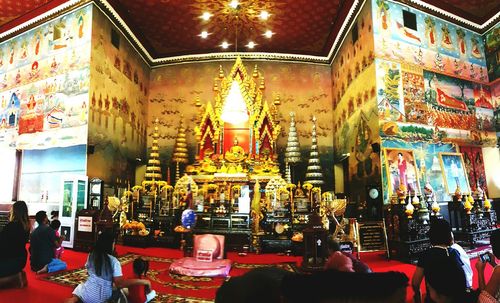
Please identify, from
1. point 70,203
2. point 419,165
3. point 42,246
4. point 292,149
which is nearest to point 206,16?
point 292,149

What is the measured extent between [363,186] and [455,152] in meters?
2.90

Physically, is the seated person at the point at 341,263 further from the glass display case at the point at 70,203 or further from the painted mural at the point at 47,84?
the painted mural at the point at 47,84

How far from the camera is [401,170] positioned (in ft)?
28.7

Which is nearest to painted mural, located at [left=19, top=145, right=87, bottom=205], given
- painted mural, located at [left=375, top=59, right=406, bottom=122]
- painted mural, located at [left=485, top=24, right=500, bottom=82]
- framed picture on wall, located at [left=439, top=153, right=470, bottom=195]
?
painted mural, located at [left=375, top=59, right=406, bottom=122]

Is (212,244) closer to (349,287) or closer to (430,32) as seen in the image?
(349,287)

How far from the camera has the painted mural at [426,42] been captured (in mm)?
9391

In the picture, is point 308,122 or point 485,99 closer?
A: point 485,99

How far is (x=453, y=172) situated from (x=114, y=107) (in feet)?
36.8

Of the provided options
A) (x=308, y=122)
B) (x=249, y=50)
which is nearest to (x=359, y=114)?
(x=308, y=122)

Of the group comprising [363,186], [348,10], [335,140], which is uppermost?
[348,10]

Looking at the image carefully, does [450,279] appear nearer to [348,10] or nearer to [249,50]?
[348,10]

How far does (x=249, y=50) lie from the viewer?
48.4 feet

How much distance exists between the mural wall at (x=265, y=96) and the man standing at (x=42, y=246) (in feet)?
29.1

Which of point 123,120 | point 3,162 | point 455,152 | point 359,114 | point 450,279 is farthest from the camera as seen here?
point 123,120
